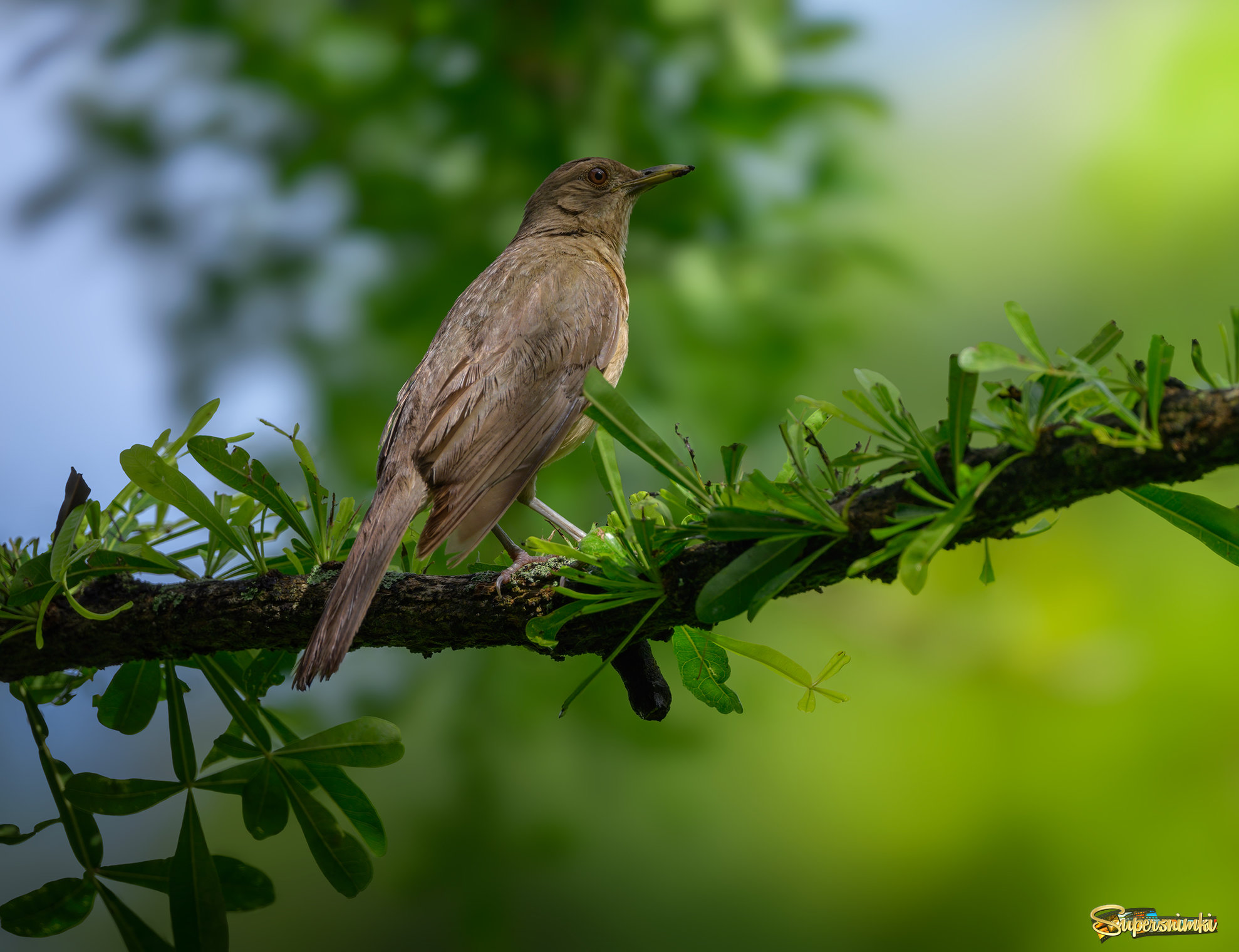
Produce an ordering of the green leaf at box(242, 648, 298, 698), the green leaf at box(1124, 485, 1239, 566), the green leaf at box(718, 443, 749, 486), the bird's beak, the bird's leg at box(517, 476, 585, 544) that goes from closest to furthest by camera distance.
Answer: the green leaf at box(1124, 485, 1239, 566) → the green leaf at box(718, 443, 749, 486) → the green leaf at box(242, 648, 298, 698) → the bird's leg at box(517, 476, 585, 544) → the bird's beak

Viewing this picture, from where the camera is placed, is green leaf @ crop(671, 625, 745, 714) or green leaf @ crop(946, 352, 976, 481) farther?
green leaf @ crop(671, 625, 745, 714)

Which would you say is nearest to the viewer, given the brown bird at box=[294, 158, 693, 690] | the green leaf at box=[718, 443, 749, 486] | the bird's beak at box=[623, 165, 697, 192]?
the green leaf at box=[718, 443, 749, 486]

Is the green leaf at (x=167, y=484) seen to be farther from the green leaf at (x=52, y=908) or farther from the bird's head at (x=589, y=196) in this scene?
the bird's head at (x=589, y=196)

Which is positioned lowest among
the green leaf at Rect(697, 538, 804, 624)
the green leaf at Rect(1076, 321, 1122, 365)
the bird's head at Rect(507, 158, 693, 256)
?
the green leaf at Rect(697, 538, 804, 624)

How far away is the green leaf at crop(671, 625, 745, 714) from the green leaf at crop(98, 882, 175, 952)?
92 centimetres

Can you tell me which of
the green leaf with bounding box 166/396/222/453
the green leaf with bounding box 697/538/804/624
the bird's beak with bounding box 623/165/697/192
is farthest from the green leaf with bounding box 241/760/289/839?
the bird's beak with bounding box 623/165/697/192

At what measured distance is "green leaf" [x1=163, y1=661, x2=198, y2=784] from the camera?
1419 millimetres

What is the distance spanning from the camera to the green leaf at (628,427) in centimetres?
93

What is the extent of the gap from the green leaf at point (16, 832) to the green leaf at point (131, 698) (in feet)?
0.53

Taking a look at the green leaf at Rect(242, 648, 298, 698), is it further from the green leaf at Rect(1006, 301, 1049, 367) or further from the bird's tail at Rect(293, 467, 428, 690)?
the green leaf at Rect(1006, 301, 1049, 367)

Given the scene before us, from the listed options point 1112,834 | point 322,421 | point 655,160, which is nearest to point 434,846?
point 322,421

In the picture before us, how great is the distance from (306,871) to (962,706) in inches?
80.5

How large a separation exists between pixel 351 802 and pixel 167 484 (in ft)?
1.81

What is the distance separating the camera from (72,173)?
10.7 ft
